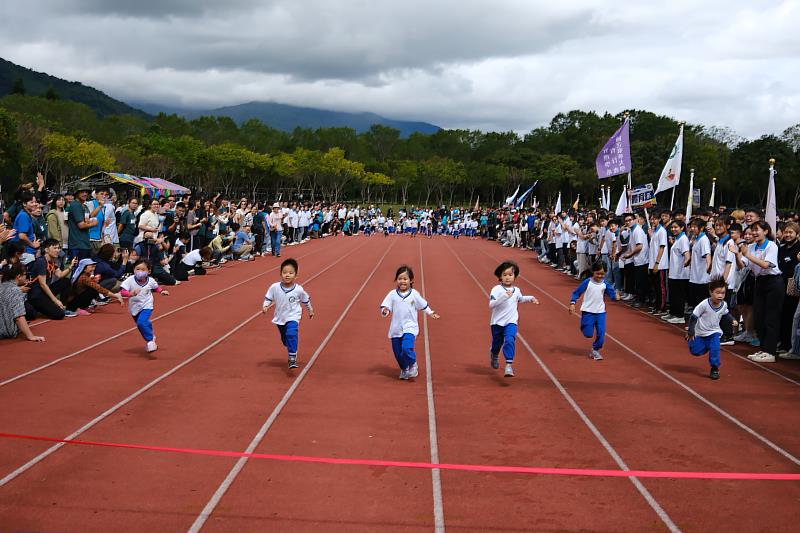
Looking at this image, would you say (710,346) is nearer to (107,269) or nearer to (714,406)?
(714,406)

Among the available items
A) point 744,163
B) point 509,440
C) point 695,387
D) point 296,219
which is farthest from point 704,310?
point 744,163

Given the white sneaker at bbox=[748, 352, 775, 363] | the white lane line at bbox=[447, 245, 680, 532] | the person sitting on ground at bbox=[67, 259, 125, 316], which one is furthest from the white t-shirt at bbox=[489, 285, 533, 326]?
the person sitting on ground at bbox=[67, 259, 125, 316]

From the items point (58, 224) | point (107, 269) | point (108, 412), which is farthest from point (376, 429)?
point (58, 224)

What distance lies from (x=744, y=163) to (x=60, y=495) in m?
75.1

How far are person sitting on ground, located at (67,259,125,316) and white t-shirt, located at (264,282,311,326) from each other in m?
4.47

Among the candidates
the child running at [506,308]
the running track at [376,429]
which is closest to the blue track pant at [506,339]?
the child running at [506,308]

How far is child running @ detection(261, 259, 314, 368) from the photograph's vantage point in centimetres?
838

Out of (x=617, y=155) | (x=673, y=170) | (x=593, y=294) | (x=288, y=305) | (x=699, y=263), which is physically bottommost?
(x=288, y=305)

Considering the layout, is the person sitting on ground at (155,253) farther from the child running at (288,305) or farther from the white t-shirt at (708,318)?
the white t-shirt at (708,318)

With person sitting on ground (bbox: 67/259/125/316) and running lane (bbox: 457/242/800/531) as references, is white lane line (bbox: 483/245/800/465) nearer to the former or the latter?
running lane (bbox: 457/242/800/531)

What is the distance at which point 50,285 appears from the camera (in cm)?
1155

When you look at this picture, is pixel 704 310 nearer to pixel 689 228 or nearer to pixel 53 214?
pixel 689 228

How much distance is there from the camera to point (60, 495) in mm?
4809

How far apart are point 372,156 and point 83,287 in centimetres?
8964
